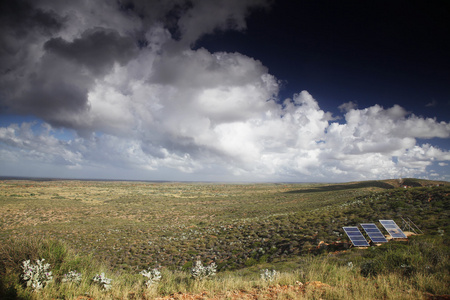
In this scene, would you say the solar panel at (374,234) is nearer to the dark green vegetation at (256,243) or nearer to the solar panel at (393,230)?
the solar panel at (393,230)

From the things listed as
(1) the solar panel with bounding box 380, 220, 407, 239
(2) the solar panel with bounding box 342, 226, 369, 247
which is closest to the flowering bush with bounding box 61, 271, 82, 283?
(2) the solar panel with bounding box 342, 226, 369, 247

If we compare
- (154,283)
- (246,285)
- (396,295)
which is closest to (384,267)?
(396,295)

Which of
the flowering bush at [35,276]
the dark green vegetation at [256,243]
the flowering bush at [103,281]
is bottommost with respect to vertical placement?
the dark green vegetation at [256,243]

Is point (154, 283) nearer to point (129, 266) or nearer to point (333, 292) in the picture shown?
point (333, 292)

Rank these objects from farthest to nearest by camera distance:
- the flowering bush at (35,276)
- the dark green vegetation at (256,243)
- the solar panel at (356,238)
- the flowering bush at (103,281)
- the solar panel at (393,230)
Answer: the solar panel at (393,230) < the solar panel at (356,238) < the dark green vegetation at (256,243) < the flowering bush at (103,281) < the flowering bush at (35,276)

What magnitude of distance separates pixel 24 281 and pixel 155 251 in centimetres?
1390

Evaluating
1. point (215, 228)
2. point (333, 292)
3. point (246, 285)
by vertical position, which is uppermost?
point (333, 292)

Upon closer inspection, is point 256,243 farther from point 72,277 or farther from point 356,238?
point 72,277

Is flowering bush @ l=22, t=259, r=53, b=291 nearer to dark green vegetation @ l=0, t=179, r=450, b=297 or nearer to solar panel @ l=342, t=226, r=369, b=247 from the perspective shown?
dark green vegetation @ l=0, t=179, r=450, b=297

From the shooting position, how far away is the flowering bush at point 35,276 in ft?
18.9

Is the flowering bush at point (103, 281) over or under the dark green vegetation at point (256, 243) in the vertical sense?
over

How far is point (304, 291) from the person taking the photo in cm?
668

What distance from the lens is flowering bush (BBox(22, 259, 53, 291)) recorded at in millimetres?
5758

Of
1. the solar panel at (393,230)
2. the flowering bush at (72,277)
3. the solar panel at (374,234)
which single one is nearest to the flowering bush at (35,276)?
the flowering bush at (72,277)
